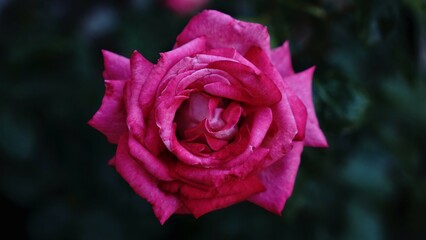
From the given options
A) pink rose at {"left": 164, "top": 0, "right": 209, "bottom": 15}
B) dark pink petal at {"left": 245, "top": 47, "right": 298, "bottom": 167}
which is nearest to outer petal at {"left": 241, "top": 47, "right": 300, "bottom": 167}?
dark pink petal at {"left": 245, "top": 47, "right": 298, "bottom": 167}

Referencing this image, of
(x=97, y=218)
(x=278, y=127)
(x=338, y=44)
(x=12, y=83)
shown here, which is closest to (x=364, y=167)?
(x=338, y=44)

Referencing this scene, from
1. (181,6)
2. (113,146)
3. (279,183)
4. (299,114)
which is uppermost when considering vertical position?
(299,114)

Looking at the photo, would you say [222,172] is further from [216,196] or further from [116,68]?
[116,68]

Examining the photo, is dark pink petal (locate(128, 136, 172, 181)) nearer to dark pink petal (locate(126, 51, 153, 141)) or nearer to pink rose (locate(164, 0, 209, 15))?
dark pink petal (locate(126, 51, 153, 141))

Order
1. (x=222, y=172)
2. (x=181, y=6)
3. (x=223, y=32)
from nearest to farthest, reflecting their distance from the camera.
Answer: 1. (x=222, y=172)
2. (x=223, y=32)
3. (x=181, y=6)

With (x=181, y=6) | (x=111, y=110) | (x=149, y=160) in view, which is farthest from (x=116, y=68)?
(x=181, y=6)

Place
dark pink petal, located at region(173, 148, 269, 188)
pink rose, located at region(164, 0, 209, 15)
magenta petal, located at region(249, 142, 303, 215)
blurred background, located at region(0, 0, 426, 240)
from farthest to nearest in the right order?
1. pink rose, located at region(164, 0, 209, 15)
2. blurred background, located at region(0, 0, 426, 240)
3. magenta petal, located at region(249, 142, 303, 215)
4. dark pink petal, located at region(173, 148, 269, 188)

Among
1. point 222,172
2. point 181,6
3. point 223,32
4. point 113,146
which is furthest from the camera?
point 181,6
